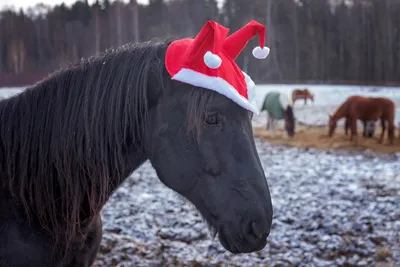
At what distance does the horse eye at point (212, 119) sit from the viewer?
1135mm

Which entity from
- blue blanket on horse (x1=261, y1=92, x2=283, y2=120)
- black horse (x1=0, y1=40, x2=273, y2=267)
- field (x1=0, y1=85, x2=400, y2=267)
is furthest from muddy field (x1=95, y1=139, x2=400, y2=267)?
blue blanket on horse (x1=261, y1=92, x2=283, y2=120)

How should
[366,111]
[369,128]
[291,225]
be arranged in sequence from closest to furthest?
[291,225], [366,111], [369,128]

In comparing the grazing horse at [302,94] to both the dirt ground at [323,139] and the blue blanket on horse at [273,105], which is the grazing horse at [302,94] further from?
the dirt ground at [323,139]

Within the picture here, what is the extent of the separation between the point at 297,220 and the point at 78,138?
300cm

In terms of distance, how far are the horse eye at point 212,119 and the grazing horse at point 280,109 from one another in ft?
21.6

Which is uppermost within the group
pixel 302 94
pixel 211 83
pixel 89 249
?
pixel 211 83

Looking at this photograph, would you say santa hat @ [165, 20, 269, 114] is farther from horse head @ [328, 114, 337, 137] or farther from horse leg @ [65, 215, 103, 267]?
horse head @ [328, 114, 337, 137]

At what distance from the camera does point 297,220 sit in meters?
3.73

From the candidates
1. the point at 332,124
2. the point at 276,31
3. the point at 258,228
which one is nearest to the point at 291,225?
the point at 258,228

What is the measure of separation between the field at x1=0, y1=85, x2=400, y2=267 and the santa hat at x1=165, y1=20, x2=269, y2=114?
0.82 meters

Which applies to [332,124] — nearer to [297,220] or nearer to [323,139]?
[323,139]

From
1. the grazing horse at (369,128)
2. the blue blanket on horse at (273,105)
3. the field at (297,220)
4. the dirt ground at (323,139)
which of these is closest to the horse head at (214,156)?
the field at (297,220)

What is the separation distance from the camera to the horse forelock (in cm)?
123

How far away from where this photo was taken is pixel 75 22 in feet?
12.6
